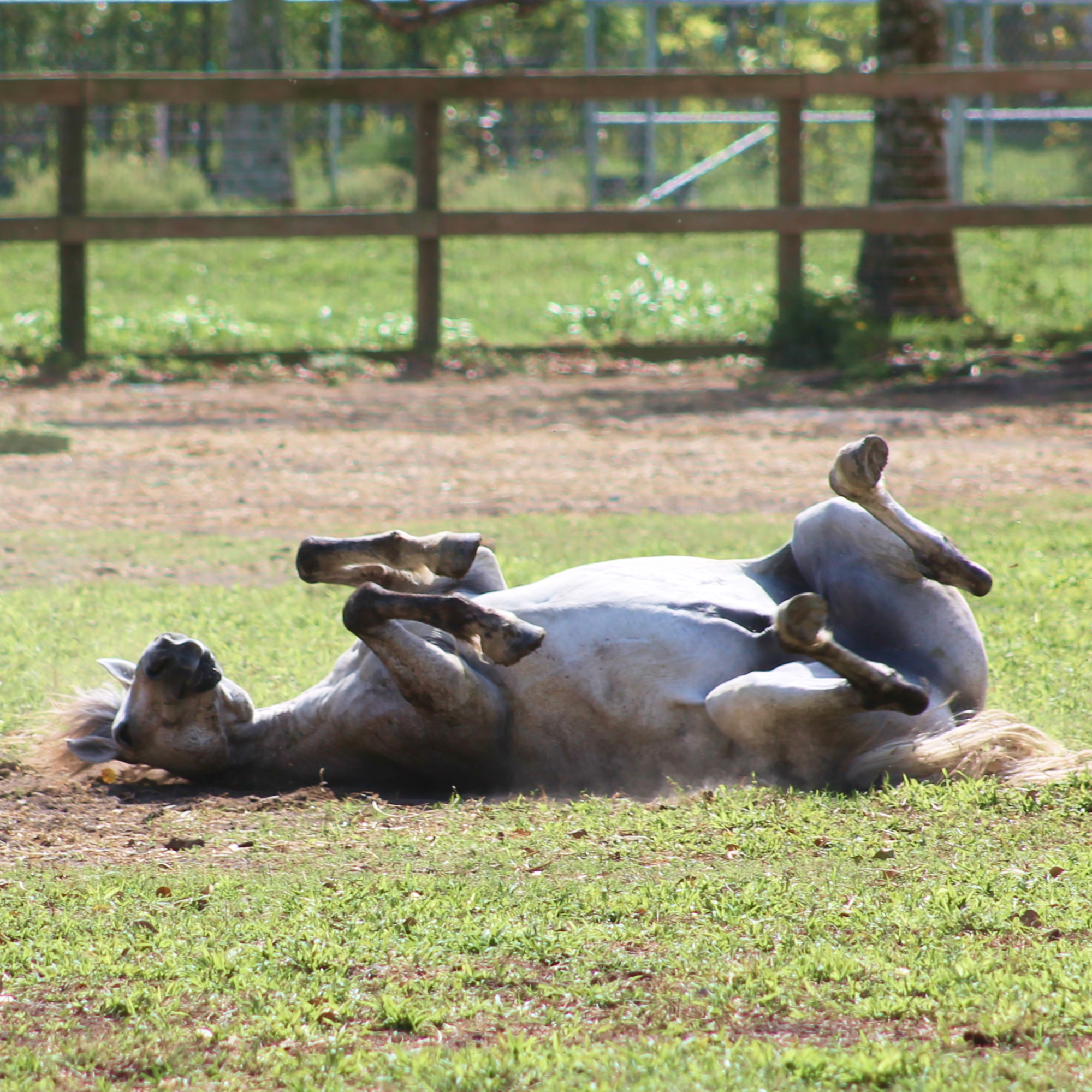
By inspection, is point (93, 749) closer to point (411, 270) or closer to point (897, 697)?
point (897, 697)

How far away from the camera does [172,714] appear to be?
417 centimetres

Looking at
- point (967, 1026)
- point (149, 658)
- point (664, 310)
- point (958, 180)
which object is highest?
point (958, 180)

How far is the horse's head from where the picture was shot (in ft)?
13.5

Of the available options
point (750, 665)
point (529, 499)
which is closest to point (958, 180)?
point (529, 499)

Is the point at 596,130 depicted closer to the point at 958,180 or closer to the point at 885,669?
the point at 958,180

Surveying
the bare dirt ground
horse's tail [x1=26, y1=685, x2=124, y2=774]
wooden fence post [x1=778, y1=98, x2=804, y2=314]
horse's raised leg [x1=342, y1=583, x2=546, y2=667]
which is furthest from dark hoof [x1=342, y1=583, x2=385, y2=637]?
wooden fence post [x1=778, y1=98, x2=804, y2=314]

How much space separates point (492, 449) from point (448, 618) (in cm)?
577

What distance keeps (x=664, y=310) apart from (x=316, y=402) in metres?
4.34

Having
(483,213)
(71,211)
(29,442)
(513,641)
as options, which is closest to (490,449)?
(29,442)

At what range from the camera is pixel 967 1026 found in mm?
2539

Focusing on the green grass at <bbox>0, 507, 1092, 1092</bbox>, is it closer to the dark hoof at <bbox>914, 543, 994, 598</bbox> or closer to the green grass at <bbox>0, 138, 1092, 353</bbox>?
the dark hoof at <bbox>914, 543, 994, 598</bbox>

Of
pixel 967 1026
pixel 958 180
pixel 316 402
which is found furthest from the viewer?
pixel 958 180

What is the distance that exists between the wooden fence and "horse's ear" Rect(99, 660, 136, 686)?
27.4 feet

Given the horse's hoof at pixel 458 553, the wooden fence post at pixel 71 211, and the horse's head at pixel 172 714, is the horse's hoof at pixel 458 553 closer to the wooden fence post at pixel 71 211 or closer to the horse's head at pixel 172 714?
the horse's head at pixel 172 714
